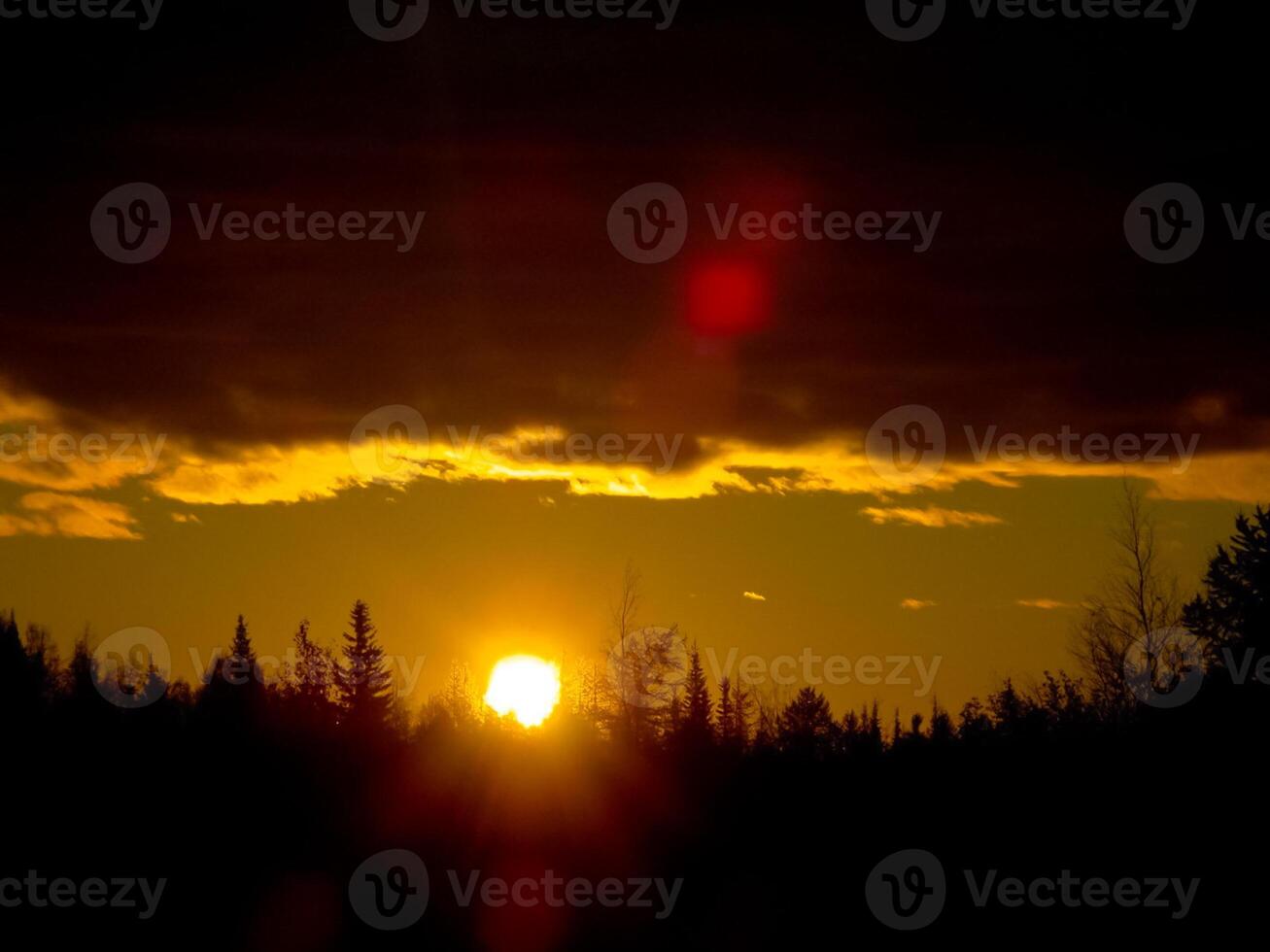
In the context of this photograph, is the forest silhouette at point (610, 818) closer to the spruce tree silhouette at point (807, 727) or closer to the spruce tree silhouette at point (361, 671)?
the spruce tree silhouette at point (807, 727)

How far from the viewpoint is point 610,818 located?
97.2ft

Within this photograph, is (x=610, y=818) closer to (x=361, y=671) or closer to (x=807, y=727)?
(x=807, y=727)

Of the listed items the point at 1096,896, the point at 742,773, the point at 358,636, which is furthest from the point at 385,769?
the point at 358,636

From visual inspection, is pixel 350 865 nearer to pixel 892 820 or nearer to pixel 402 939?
pixel 402 939

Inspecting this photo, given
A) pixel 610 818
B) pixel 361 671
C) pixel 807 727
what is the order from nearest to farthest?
pixel 610 818 < pixel 807 727 < pixel 361 671

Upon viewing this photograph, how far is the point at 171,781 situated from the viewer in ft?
96.3

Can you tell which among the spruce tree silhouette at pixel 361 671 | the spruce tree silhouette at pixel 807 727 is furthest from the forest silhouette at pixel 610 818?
the spruce tree silhouette at pixel 361 671

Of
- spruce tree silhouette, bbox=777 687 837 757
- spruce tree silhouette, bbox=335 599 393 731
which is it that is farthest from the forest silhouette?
spruce tree silhouette, bbox=335 599 393 731

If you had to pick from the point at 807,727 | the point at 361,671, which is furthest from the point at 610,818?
the point at 361,671

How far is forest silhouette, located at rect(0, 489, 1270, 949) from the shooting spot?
2331 centimetres

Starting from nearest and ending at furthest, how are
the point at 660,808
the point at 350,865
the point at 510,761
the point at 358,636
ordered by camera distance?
the point at 350,865
the point at 660,808
the point at 510,761
the point at 358,636

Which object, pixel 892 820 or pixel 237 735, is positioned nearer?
pixel 892 820

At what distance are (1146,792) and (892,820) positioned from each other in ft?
17.3

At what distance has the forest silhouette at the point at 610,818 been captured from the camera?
23.3m
